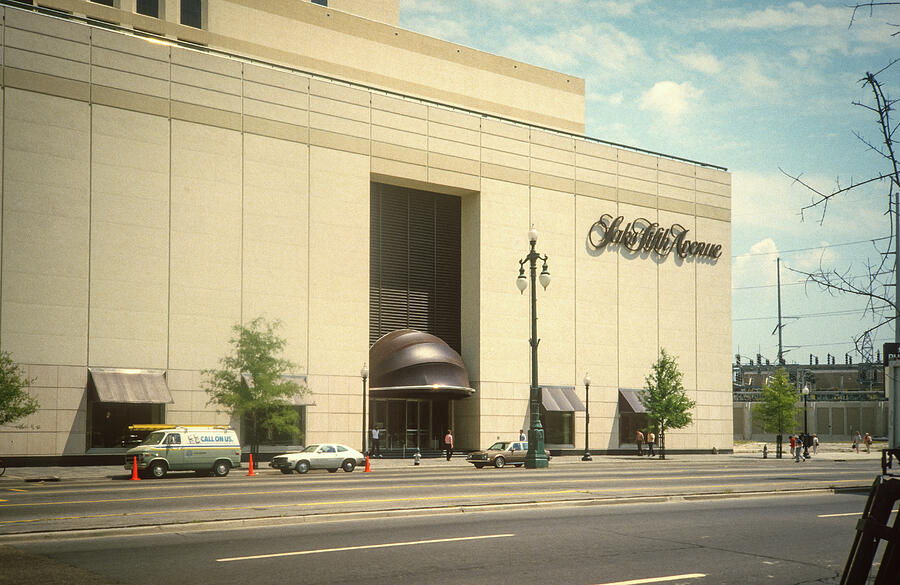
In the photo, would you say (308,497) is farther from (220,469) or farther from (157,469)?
(220,469)

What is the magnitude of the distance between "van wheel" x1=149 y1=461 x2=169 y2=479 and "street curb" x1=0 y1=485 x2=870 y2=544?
56.6ft

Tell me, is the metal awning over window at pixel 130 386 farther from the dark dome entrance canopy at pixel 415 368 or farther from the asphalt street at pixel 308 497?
the dark dome entrance canopy at pixel 415 368

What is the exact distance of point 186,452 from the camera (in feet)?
106

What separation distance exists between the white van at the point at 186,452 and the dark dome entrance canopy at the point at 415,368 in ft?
53.2

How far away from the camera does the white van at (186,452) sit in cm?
3169

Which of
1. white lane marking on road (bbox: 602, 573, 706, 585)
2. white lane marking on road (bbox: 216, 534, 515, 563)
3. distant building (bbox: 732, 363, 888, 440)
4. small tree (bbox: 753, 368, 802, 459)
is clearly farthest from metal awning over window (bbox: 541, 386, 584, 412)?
white lane marking on road (bbox: 602, 573, 706, 585)

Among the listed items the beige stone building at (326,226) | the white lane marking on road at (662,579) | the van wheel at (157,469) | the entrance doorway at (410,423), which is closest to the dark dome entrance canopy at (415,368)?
the beige stone building at (326,226)

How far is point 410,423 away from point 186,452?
69.5 ft

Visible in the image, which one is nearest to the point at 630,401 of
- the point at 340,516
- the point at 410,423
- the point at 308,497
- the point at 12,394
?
the point at 410,423

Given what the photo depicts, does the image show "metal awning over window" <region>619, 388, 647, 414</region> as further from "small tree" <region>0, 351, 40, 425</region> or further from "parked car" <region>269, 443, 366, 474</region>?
"small tree" <region>0, 351, 40, 425</region>

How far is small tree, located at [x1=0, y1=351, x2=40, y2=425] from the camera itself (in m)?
35.1

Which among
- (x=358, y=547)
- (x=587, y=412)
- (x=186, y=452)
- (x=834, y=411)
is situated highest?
(x=358, y=547)

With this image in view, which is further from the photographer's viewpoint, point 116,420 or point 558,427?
point 558,427

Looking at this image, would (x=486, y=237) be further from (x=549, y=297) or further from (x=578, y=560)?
(x=578, y=560)
